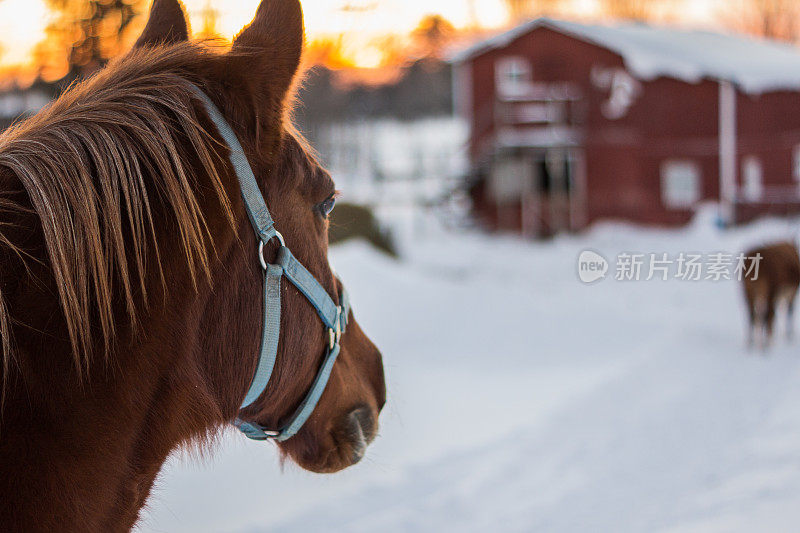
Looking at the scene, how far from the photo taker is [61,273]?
103cm

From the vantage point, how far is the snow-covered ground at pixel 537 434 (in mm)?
3740

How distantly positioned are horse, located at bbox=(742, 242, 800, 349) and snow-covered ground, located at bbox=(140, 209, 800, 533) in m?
0.31

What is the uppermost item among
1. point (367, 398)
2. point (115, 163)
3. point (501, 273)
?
point (115, 163)

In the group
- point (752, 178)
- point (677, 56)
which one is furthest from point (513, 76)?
point (752, 178)

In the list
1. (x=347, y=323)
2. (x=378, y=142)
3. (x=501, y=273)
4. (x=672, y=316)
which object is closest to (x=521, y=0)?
(x=378, y=142)

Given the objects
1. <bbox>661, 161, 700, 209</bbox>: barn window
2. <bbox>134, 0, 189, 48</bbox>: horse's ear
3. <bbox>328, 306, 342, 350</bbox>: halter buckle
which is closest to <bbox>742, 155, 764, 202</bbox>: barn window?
<bbox>661, 161, 700, 209</bbox>: barn window

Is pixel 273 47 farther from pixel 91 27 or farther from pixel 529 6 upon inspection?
pixel 529 6

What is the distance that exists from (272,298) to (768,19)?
52.2m

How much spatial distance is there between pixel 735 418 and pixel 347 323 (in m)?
4.53

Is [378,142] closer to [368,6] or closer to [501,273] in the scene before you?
[501,273]

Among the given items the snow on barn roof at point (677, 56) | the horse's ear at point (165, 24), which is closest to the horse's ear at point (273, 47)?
the horse's ear at point (165, 24)

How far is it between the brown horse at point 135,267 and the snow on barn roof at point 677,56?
20227mm

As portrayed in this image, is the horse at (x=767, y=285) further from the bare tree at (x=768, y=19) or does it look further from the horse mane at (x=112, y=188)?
the bare tree at (x=768, y=19)

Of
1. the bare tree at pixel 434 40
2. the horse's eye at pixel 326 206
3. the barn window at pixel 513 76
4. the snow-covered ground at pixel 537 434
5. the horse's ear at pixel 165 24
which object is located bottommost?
the snow-covered ground at pixel 537 434
